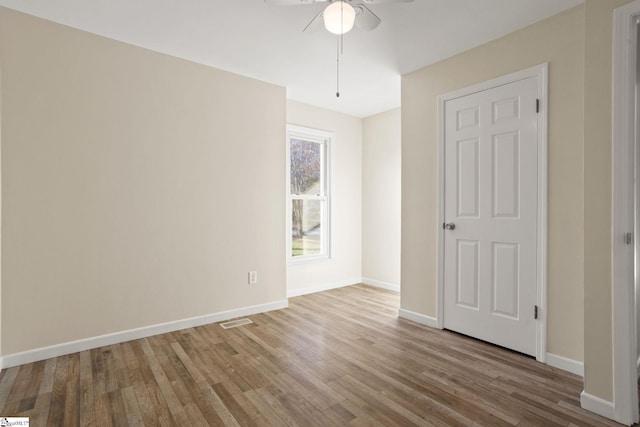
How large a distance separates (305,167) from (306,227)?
862mm

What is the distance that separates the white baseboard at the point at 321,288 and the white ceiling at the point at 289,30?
8.88 feet

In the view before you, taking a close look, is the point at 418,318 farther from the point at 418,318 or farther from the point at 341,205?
the point at 341,205

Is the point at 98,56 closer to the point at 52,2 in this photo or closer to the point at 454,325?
the point at 52,2

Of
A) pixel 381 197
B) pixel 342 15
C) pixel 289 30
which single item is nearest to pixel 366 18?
pixel 342 15

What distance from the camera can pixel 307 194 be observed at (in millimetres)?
4707

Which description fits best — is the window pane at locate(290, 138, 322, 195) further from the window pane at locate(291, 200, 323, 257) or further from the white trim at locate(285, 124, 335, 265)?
the window pane at locate(291, 200, 323, 257)

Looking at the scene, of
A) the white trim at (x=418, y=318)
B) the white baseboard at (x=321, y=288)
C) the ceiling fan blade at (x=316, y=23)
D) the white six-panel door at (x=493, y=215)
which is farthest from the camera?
the white baseboard at (x=321, y=288)

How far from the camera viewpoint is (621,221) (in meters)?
1.79

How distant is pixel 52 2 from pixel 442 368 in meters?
3.83

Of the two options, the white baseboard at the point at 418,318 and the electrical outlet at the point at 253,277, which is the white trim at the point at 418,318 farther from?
the electrical outlet at the point at 253,277

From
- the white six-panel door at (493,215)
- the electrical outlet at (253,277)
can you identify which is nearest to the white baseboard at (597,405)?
the white six-panel door at (493,215)

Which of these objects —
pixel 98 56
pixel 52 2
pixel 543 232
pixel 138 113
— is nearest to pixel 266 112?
pixel 138 113

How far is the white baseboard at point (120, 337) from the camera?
244cm

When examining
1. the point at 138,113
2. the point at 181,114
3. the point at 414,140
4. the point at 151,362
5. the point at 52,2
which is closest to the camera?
the point at 52,2
